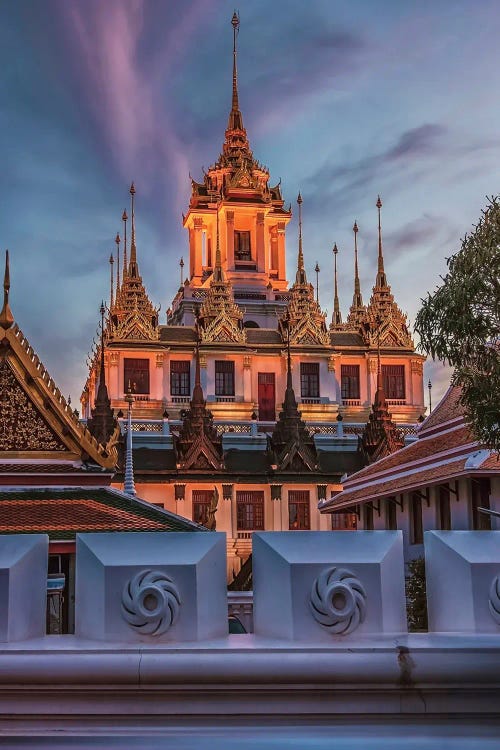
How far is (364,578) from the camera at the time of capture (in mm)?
3959

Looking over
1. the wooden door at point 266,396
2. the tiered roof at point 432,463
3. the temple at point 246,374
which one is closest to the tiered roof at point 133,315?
the temple at point 246,374

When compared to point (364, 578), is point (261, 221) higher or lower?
higher

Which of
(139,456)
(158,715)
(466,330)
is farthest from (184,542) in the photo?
(139,456)

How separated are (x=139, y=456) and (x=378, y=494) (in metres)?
23.2

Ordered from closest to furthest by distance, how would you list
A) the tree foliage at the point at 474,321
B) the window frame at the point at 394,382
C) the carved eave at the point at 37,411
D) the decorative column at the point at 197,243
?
the tree foliage at the point at 474,321, the carved eave at the point at 37,411, the window frame at the point at 394,382, the decorative column at the point at 197,243

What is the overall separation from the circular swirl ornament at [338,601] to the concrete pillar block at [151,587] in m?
0.38

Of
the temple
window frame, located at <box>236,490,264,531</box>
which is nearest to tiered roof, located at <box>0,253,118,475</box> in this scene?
the temple

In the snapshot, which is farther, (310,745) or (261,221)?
(261,221)

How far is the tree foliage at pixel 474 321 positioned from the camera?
13.8m

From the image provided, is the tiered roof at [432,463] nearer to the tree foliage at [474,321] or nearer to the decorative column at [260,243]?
the tree foliage at [474,321]

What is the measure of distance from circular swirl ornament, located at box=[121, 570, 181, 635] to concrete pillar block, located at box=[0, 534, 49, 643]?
367mm

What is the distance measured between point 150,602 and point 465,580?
4.01 feet

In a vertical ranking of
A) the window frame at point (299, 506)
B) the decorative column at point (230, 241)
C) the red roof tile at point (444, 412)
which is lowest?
the window frame at point (299, 506)

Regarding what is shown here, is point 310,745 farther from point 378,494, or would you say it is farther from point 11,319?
point 378,494
